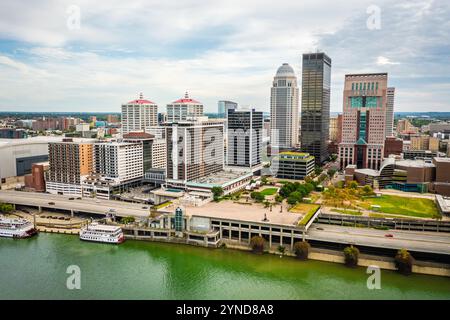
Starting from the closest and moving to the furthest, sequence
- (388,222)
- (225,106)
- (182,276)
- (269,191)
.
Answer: (182,276) < (388,222) < (269,191) < (225,106)

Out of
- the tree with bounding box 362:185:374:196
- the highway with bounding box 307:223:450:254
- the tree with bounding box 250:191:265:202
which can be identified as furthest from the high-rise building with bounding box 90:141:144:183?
the tree with bounding box 362:185:374:196

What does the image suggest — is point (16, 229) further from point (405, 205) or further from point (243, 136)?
point (405, 205)

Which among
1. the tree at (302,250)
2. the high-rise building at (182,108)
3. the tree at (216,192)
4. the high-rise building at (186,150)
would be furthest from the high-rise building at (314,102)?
the tree at (302,250)

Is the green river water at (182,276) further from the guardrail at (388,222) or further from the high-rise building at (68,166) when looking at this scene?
the high-rise building at (68,166)

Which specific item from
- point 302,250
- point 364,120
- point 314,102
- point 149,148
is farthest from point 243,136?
point 302,250

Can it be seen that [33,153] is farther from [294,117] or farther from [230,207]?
[294,117]
